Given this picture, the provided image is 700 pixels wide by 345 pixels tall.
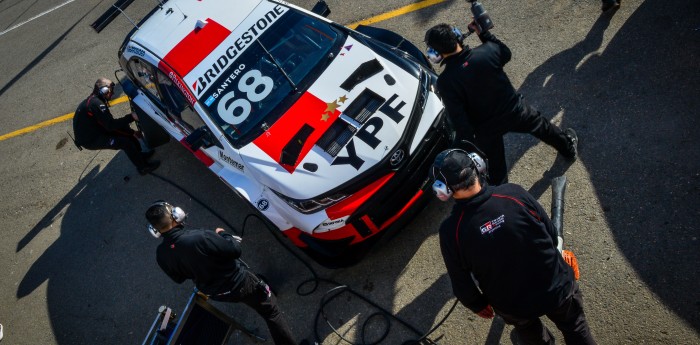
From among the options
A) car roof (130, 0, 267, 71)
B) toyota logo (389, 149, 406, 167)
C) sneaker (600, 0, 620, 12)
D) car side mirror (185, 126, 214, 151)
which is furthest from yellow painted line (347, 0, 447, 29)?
toyota logo (389, 149, 406, 167)

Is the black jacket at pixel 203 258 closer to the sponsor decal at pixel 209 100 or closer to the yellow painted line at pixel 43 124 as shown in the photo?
the sponsor decal at pixel 209 100

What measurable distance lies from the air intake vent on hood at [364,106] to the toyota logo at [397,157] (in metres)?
0.42

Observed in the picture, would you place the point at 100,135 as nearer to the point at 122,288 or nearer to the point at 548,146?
→ the point at 122,288

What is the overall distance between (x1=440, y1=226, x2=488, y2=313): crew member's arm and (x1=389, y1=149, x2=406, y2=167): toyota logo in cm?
124

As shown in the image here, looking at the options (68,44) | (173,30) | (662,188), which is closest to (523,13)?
(662,188)

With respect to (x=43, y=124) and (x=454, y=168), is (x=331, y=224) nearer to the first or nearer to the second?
(x=454, y=168)

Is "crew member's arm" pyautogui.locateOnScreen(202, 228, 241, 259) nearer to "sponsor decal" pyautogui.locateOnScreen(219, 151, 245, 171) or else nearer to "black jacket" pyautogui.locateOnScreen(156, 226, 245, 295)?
"black jacket" pyautogui.locateOnScreen(156, 226, 245, 295)

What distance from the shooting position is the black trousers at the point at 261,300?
13.3 feet

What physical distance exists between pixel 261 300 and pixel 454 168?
2.12 meters

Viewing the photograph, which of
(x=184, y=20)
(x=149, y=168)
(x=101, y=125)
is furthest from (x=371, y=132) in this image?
(x=101, y=125)

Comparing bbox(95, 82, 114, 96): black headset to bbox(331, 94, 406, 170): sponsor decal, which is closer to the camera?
bbox(331, 94, 406, 170): sponsor decal

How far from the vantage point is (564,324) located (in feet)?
10.4

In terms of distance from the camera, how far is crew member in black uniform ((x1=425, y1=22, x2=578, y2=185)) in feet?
12.5

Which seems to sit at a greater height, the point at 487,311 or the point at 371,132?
the point at 371,132
